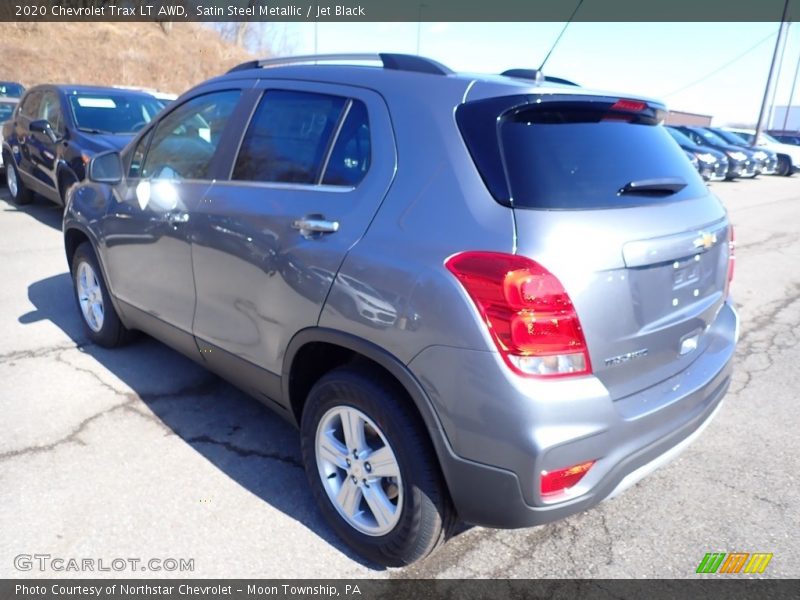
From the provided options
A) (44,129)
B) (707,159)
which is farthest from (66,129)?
(707,159)

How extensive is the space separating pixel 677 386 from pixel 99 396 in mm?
3187

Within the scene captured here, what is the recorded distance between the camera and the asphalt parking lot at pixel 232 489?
2.50 m

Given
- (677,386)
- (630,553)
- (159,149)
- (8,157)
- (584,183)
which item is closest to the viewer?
(584,183)

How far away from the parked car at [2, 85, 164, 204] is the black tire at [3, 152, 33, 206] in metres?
0.05

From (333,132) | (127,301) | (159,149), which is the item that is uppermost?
(333,132)

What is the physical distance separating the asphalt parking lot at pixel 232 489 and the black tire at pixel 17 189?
5.74 meters

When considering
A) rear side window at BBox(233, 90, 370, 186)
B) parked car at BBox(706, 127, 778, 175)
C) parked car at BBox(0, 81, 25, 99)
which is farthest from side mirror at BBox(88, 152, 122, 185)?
parked car at BBox(706, 127, 778, 175)

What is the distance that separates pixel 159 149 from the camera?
143 inches

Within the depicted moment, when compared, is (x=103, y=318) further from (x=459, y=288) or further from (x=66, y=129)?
(x=66, y=129)

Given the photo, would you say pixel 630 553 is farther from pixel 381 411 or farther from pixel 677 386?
pixel 381 411

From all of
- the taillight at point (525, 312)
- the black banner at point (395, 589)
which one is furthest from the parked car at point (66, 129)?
the taillight at point (525, 312)

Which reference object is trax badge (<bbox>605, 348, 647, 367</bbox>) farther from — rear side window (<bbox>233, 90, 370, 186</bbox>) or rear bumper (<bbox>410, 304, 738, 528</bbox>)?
rear side window (<bbox>233, 90, 370, 186</bbox>)

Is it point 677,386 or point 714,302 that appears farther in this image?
point 714,302

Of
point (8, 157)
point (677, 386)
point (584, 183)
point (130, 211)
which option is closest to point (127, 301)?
point (130, 211)
